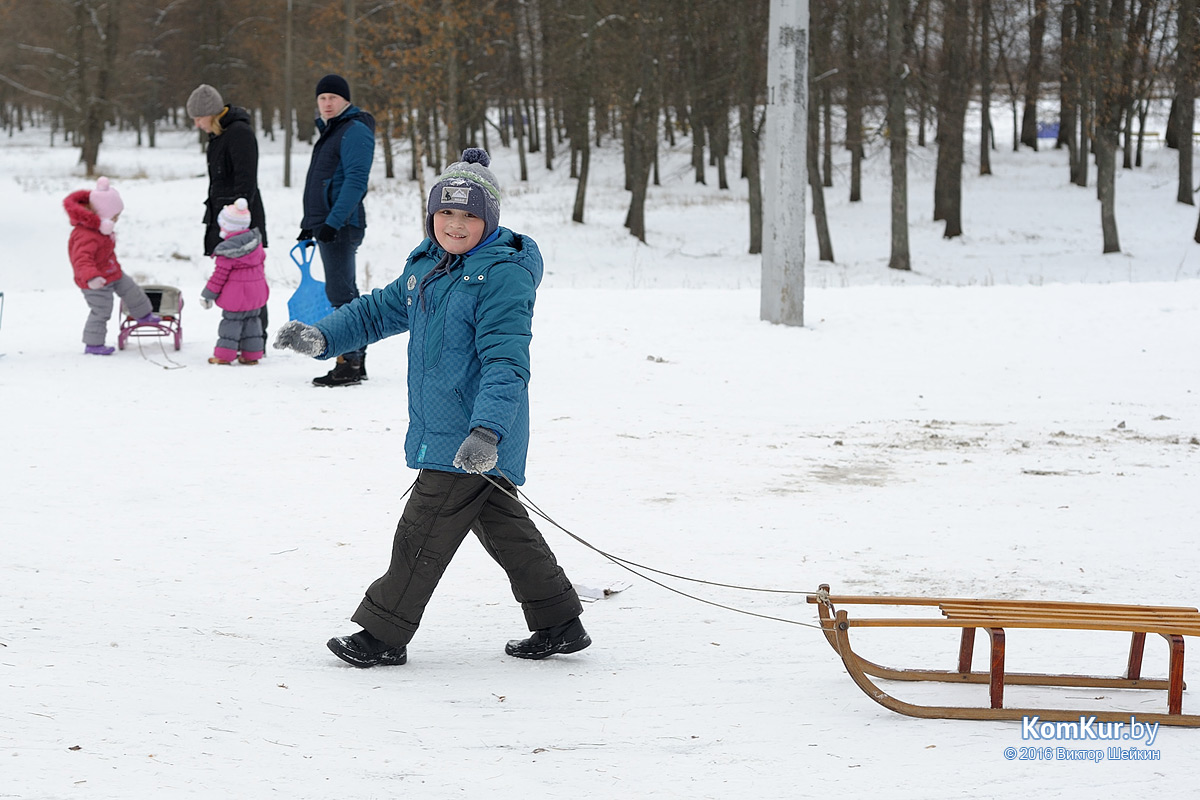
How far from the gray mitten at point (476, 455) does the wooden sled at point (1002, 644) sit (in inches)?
43.1

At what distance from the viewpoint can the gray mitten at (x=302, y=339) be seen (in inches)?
153

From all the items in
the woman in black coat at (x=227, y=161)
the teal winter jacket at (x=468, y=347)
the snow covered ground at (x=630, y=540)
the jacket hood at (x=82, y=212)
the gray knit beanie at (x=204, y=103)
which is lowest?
the snow covered ground at (x=630, y=540)

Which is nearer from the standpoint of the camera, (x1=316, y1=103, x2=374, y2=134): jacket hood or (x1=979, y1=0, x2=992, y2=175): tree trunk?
(x1=316, y1=103, x2=374, y2=134): jacket hood

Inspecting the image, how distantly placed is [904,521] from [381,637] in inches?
116

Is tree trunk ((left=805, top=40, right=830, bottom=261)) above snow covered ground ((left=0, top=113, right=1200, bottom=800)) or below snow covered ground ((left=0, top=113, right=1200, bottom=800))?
above

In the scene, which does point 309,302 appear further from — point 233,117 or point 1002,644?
point 1002,644

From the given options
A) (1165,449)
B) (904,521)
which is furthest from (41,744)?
(1165,449)

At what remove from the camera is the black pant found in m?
3.69

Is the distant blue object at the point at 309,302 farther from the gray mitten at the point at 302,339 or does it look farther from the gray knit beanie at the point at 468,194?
the gray knit beanie at the point at 468,194

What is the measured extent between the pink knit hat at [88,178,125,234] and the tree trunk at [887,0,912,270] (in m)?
17.5

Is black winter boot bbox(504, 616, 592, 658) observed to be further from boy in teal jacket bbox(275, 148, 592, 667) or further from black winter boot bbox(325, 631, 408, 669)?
black winter boot bbox(325, 631, 408, 669)

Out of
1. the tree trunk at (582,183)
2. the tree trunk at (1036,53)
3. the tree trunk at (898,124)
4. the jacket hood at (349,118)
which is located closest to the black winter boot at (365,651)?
the jacket hood at (349,118)

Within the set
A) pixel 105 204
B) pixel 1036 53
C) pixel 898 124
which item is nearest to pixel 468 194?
pixel 105 204

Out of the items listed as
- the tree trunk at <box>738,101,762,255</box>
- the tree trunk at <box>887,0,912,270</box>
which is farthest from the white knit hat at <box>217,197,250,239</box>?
the tree trunk at <box>738,101,762,255</box>
